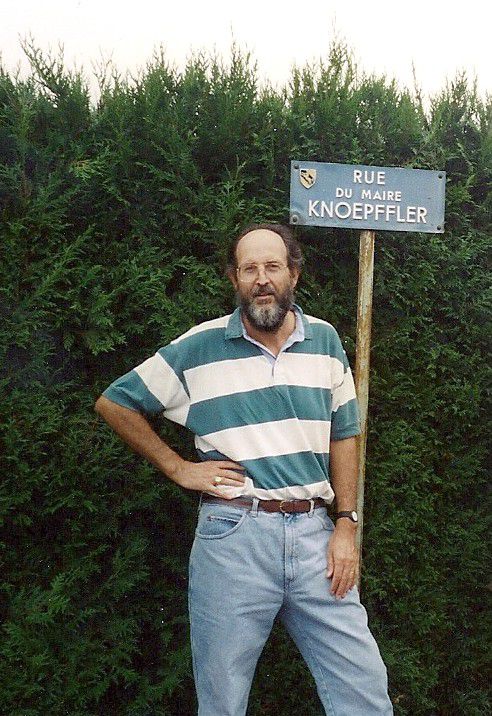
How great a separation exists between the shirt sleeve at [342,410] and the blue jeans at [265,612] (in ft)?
1.14

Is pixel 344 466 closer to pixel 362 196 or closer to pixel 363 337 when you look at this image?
pixel 363 337

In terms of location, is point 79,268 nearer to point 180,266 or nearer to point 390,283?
point 180,266

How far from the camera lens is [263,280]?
267 centimetres

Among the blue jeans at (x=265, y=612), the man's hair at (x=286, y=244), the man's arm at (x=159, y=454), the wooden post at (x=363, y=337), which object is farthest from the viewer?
the wooden post at (x=363, y=337)

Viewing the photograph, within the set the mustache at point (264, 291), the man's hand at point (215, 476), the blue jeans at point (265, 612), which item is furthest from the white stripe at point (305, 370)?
the blue jeans at point (265, 612)

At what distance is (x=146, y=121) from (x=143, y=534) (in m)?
1.88

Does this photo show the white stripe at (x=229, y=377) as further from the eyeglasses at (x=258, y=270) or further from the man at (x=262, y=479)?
the eyeglasses at (x=258, y=270)

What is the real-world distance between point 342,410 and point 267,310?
477 mm

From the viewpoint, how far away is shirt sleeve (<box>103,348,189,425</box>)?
2.70 meters

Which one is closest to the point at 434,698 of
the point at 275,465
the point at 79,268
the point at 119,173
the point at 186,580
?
the point at 186,580

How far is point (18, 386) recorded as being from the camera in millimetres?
3242

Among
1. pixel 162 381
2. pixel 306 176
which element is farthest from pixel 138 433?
pixel 306 176

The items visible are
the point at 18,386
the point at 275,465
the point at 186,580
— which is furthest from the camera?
the point at 186,580

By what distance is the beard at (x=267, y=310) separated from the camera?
2.63 metres
